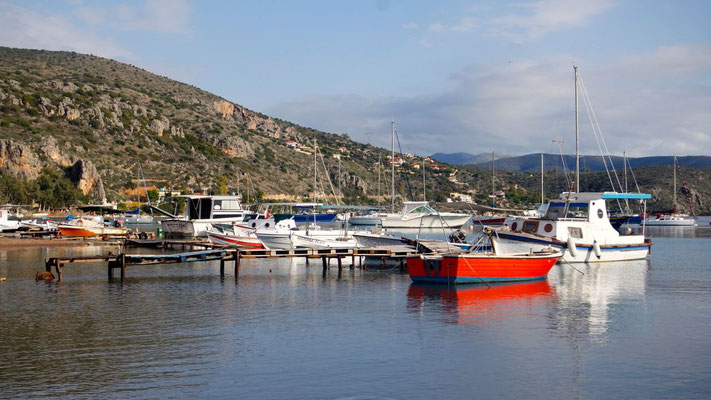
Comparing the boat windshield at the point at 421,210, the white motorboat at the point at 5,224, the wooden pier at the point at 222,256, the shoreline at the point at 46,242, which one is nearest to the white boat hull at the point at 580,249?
the wooden pier at the point at 222,256

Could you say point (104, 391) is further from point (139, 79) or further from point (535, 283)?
point (139, 79)

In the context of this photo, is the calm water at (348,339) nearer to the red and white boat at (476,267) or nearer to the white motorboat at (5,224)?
the red and white boat at (476,267)

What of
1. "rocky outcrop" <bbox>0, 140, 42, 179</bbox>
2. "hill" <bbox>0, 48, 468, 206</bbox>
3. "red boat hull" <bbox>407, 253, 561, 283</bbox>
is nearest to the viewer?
"red boat hull" <bbox>407, 253, 561, 283</bbox>

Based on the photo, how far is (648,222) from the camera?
117312mm

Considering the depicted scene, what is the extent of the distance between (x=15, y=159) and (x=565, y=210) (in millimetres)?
84495

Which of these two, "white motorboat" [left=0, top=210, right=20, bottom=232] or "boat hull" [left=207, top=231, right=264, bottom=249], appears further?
"white motorboat" [left=0, top=210, right=20, bottom=232]

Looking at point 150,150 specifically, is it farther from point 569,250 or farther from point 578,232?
point 569,250

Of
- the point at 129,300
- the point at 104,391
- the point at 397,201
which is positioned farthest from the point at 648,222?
the point at 104,391

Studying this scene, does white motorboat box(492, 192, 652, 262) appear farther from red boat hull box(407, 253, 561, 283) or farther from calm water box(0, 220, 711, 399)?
calm water box(0, 220, 711, 399)

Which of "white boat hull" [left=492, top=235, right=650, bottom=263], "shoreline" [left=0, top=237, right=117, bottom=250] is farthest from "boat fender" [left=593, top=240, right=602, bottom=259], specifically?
"shoreline" [left=0, top=237, right=117, bottom=250]

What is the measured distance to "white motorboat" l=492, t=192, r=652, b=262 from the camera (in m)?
38.9

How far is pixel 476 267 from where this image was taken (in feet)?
99.2

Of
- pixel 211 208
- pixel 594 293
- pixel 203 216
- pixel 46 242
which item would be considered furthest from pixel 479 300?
pixel 203 216

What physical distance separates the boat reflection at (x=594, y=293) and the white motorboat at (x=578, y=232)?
74 cm
